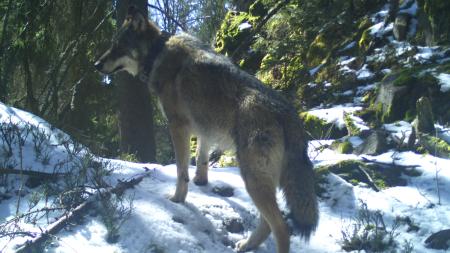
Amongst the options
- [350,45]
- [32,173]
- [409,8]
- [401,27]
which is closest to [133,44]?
[32,173]

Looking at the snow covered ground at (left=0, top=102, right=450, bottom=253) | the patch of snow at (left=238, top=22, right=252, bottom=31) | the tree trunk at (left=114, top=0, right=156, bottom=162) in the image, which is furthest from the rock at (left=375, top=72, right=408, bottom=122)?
the patch of snow at (left=238, top=22, right=252, bottom=31)

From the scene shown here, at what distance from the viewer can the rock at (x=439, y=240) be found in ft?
13.6

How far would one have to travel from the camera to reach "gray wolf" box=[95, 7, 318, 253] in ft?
13.9

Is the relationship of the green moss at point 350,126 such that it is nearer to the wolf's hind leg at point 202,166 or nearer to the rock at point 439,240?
the wolf's hind leg at point 202,166

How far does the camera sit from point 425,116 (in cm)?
598

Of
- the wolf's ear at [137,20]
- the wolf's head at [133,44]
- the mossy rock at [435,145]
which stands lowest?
the mossy rock at [435,145]

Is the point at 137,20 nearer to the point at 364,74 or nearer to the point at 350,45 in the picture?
the point at 364,74

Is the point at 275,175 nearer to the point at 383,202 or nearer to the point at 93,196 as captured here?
the point at 383,202

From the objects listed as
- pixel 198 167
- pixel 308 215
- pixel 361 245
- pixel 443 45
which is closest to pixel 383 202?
pixel 361 245

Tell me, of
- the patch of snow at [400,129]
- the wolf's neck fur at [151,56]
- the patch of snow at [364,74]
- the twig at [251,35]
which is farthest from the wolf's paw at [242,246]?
the twig at [251,35]

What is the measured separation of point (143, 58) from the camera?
19.0 ft

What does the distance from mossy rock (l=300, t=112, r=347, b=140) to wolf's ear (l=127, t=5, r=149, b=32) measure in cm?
289

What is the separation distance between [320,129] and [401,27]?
Result: 9.05 feet

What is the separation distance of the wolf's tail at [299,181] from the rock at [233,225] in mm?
726
